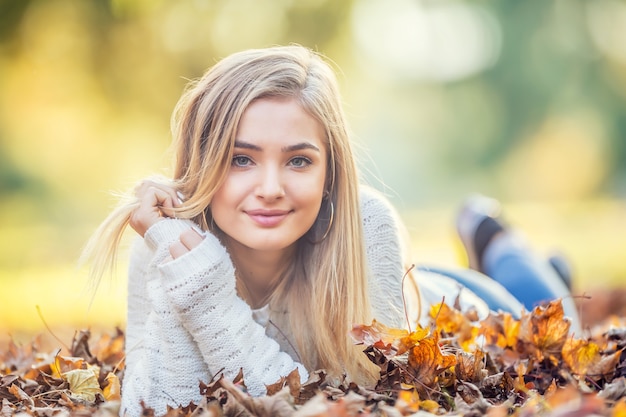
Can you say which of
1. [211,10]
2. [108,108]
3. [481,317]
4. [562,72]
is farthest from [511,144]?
[481,317]

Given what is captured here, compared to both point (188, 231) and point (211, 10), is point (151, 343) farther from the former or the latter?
point (211, 10)

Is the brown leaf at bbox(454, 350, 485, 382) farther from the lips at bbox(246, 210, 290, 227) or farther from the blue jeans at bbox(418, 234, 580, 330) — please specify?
the blue jeans at bbox(418, 234, 580, 330)

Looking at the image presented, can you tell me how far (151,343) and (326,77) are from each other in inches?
42.5

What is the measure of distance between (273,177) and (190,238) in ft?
1.13

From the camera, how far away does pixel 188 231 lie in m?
2.50

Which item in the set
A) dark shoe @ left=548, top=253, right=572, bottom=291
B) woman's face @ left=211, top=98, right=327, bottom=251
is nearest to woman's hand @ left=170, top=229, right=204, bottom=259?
woman's face @ left=211, top=98, right=327, bottom=251

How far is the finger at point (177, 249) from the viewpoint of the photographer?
8.00ft

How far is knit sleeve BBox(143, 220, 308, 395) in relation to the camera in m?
2.35

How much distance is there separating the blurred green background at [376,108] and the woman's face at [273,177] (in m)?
0.50

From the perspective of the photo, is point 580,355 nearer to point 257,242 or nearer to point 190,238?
point 257,242

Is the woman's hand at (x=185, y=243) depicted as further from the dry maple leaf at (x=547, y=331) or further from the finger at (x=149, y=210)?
the dry maple leaf at (x=547, y=331)

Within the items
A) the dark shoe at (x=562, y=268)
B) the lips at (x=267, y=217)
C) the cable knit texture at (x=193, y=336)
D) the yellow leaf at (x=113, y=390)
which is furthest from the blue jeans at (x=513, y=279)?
the yellow leaf at (x=113, y=390)

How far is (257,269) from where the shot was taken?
2.77m

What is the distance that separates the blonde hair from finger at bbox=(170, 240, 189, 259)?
0.13 m
